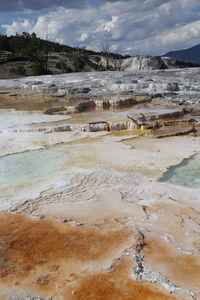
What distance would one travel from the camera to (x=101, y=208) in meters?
4.74

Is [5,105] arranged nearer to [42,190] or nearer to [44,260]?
[42,190]

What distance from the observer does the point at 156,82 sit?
1655cm

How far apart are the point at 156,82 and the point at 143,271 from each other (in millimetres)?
14285

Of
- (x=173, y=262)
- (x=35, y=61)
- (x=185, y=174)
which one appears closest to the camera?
(x=173, y=262)

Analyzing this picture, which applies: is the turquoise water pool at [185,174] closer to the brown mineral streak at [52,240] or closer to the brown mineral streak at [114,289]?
the brown mineral streak at [52,240]

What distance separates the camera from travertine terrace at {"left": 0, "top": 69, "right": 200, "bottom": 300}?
314 centimetres

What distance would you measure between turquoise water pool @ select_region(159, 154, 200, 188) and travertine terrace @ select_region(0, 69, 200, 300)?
0.02 metres

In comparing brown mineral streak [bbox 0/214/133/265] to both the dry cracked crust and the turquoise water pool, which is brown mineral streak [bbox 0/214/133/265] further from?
the turquoise water pool

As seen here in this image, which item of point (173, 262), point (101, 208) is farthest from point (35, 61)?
point (173, 262)

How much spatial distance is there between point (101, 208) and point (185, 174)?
2.13 m

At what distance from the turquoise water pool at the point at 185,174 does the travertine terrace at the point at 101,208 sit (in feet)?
0.06

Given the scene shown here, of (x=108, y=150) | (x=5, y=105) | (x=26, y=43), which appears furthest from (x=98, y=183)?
(x=26, y=43)

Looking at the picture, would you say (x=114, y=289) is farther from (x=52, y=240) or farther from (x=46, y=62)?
(x=46, y=62)

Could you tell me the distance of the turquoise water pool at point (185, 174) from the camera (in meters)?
5.71
